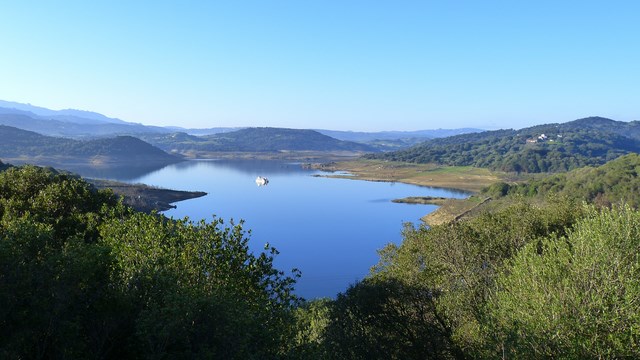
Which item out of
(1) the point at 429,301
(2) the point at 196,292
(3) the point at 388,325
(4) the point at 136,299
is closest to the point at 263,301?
(2) the point at 196,292

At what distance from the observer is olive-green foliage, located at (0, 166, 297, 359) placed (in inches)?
435

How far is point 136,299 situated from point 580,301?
528 inches

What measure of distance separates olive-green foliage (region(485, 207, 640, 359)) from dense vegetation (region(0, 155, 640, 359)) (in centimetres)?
5

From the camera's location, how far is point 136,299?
43.4 feet

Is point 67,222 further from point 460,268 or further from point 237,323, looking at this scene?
point 460,268

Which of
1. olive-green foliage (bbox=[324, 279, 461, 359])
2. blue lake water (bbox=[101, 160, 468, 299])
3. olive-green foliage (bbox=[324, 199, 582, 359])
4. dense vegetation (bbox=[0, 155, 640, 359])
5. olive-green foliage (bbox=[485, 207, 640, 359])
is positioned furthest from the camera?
blue lake water (bbox=[101, 160, 468, 299])

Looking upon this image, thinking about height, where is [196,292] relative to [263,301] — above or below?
above

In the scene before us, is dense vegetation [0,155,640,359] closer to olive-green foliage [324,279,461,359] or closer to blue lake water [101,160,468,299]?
olive-green foliage [324,279,461,359]

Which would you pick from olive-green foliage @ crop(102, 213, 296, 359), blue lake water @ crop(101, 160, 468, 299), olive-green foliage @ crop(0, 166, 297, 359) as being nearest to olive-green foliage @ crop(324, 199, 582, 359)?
olive-green foliage @ crop(102, 213, 296, 359)

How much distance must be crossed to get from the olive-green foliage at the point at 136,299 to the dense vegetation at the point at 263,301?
0.04 m

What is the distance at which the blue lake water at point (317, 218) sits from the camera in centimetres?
8203

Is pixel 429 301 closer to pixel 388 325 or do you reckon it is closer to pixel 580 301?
pixel 388 325

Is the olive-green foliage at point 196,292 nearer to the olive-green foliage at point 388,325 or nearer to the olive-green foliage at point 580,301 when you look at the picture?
the olive-green foliage at point 388,325

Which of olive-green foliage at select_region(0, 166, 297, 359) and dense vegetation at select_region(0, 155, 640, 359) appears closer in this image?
olive-green foliage at select_region(0, 166, 297, 359)
